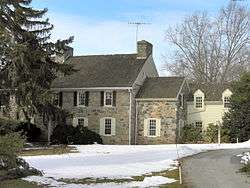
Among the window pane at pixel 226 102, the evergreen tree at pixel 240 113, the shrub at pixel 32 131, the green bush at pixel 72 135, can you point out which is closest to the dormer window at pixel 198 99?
the window pane at pixel 226 102

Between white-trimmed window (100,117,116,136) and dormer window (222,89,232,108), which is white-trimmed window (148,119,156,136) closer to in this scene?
white-trimmed window (100,117,116,136)

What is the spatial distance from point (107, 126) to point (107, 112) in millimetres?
1145

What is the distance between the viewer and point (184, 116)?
44.9 metres

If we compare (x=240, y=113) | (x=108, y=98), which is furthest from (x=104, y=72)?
(x=240, y=113)

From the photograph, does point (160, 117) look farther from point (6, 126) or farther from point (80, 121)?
point (6, 126)

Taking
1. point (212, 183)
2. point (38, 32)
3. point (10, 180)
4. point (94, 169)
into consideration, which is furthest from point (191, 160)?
point (38, 32)

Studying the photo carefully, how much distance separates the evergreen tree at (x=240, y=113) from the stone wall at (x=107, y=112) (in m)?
8.15

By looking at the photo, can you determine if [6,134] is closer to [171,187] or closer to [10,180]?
[10,180]

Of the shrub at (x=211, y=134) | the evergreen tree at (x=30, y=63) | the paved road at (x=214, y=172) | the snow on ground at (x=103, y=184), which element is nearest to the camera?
the snow on ground at (x=103, y=184)

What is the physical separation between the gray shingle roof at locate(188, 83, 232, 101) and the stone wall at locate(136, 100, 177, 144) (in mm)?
4829

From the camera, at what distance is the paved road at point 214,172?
1689 cm

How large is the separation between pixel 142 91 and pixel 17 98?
530 inches

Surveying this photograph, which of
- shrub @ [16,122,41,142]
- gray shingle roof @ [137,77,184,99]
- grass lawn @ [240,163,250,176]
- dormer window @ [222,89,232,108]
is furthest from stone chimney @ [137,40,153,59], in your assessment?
grass lawn @ [240,163,250,176]

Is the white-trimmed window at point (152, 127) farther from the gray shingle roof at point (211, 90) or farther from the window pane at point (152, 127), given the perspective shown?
the gray shingle roof at point (211, 90)
